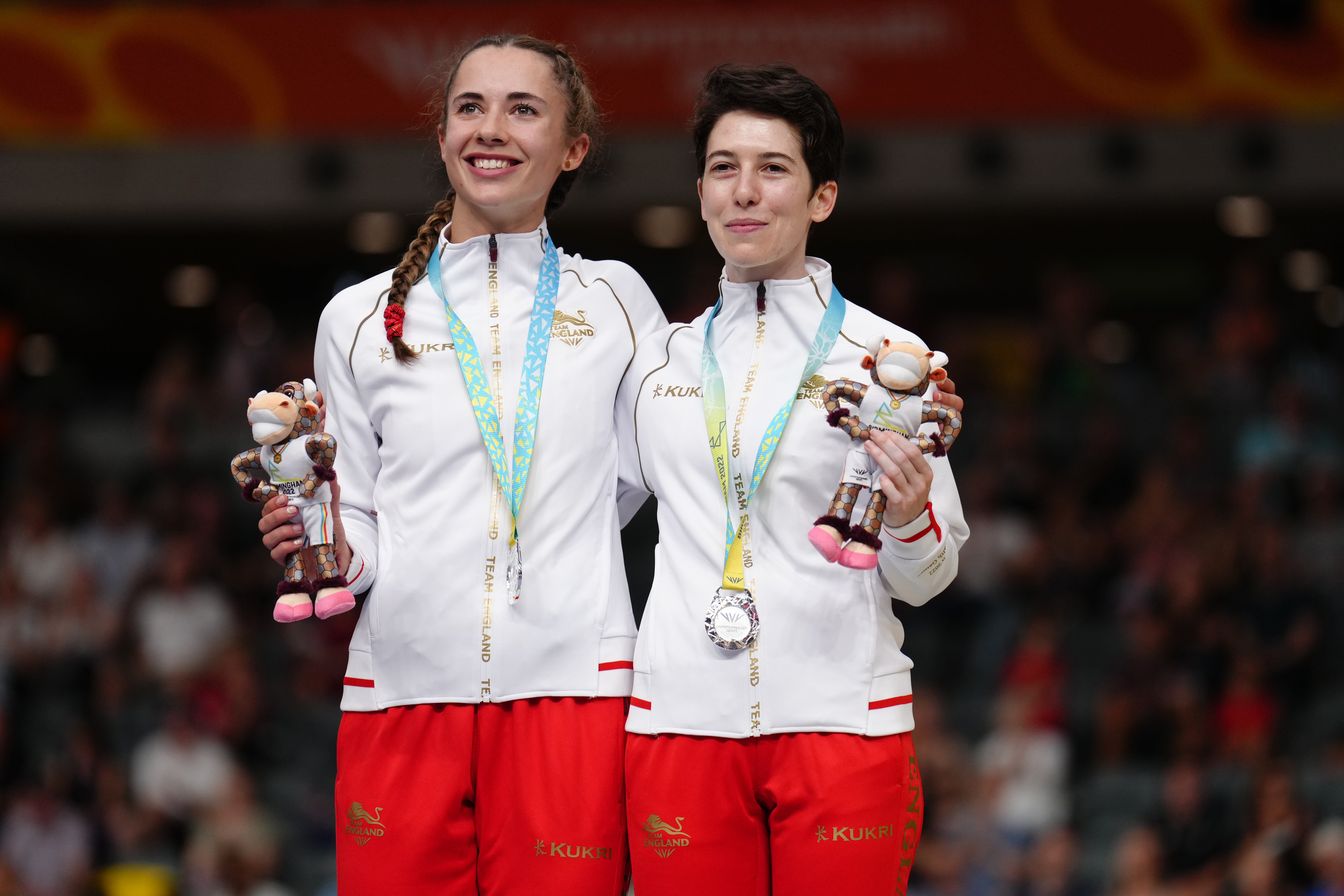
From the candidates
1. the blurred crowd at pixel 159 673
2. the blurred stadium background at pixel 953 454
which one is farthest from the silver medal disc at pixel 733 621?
the blurred crowd at pixel 159 673

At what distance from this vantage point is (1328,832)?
827 cm

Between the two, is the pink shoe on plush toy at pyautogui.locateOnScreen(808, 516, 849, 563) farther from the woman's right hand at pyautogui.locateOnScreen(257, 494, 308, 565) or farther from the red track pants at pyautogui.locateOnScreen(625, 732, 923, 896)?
the woman's right hand at pyautogui.locateOnScreen(257, 494, 308, 565)

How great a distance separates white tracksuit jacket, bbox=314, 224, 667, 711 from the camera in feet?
11.8

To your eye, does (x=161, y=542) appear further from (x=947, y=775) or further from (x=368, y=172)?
(x=947, y=775)

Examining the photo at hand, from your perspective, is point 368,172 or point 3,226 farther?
point 3,226

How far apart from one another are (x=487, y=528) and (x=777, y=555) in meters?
0.63

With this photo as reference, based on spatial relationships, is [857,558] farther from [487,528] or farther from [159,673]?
[159,673]

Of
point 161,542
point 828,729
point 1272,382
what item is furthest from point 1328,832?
point 161,542

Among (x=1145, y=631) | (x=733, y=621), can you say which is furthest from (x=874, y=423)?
(x=1145, y=631)

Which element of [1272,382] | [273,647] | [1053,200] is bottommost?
[273,647]

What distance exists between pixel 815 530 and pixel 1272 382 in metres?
9.53

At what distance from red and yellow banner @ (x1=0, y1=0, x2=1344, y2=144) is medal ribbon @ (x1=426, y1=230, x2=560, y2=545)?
8.10 m

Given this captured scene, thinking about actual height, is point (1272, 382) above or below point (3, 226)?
below

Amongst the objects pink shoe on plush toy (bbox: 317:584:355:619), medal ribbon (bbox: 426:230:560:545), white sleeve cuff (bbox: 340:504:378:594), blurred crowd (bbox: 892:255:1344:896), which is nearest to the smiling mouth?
medal ribbon (bbox: 426:230:560:545)
